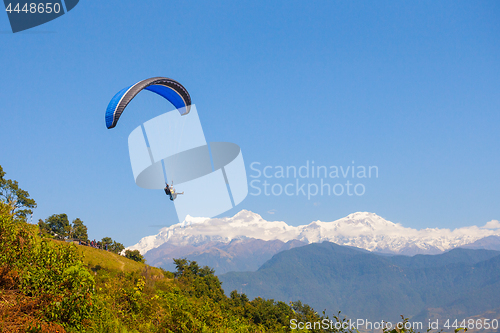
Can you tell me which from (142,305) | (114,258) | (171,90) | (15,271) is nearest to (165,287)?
(114,258)

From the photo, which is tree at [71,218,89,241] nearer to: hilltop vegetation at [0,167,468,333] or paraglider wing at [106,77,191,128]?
paraglider wing at [106,77,191,128]

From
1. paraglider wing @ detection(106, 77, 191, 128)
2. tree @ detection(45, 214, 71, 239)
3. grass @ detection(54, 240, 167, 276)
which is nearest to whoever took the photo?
paraglider wing @ detection(106, 77, 191, 128)

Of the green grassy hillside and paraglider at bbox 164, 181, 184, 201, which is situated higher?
paraglider at bbox 164, 181, 184, 201

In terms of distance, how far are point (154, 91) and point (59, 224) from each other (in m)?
63.6

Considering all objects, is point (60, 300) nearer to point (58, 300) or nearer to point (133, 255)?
point (58, 300)

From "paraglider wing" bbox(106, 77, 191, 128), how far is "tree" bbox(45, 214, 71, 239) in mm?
59059

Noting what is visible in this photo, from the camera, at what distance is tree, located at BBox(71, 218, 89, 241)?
76688 mm

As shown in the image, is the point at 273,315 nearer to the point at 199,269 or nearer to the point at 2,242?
the point at 199,269

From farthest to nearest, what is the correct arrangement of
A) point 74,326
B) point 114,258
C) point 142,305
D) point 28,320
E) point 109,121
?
point 114,258
point 109,121
point 142,305
point 74,326
point 28,320

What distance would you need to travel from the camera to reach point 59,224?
257 feet

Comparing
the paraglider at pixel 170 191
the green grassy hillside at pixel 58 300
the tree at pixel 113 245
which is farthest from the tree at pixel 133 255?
the green grassy hillside at pixel 58 300

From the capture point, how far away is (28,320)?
9.02m

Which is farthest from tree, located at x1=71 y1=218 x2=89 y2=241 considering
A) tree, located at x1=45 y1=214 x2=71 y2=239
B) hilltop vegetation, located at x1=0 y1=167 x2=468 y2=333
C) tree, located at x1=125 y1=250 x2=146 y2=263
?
hilltop vegetation, located at x1=0 y1=167 x2=468 y2=333

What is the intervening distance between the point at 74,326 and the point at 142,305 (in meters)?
4.10
